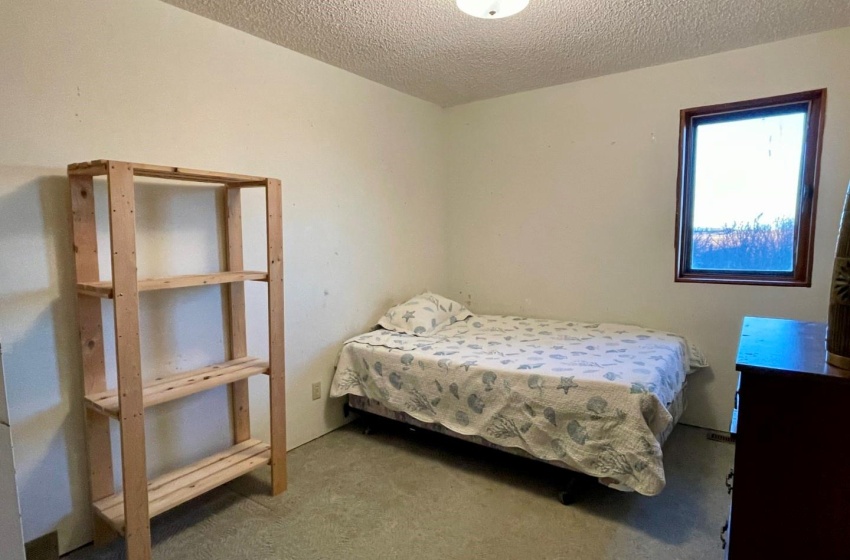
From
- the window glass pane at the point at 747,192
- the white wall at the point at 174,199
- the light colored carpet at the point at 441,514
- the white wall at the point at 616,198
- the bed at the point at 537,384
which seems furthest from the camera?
the window glass pane at the point at 747,192

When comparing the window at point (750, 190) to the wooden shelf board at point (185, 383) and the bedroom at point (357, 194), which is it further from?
the wooden shelf board at point (185, 383)

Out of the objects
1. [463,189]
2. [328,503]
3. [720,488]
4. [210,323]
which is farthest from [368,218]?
[720,488]

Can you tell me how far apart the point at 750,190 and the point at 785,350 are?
76.5 inches

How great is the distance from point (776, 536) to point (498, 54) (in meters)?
2.46

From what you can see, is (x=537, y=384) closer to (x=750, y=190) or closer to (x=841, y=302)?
(x=841, y=302)

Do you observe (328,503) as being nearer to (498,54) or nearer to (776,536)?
(776,536)

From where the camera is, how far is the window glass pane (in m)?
2.57

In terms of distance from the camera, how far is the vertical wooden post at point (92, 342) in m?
1.73

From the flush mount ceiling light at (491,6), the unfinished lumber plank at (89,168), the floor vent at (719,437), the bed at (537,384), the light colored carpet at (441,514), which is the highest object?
the flush mount ceiling light at (491,6)

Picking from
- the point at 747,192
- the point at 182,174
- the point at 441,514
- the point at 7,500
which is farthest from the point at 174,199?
the point at 747,192

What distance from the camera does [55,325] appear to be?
1730 mm

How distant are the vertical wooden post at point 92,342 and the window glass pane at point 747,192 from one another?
3.18m

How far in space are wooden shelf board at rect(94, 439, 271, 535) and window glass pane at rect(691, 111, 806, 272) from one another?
278 centimetres

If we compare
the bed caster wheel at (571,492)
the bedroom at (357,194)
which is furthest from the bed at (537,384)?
the bedroom at (357,194)
